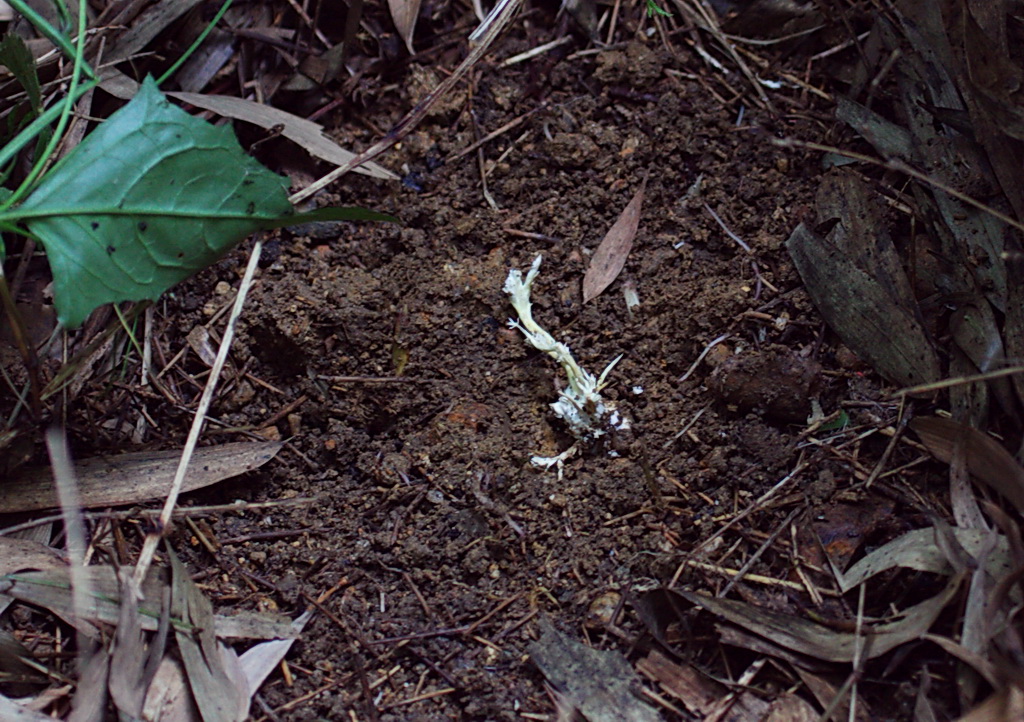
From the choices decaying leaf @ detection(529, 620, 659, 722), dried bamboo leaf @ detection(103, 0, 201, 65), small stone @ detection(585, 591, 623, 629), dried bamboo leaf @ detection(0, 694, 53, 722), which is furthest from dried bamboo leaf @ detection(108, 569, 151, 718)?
dried bamboo leaf @ detection(103, 0, 201, 65)

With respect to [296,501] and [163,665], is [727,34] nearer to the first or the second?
[296,501]

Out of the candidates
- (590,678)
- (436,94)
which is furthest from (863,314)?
(436,94)

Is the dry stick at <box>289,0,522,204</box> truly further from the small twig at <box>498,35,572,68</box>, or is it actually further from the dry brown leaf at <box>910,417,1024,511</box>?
the dry brown leaf at <box>910,417,1024,511</box>

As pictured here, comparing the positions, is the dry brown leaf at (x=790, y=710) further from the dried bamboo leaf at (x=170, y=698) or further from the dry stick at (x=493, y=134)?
the dry stick at (x=493, y=134)

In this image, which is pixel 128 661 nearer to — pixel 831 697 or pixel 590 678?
pixel 590 678

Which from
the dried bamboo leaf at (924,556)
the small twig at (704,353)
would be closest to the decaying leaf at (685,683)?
the dried bamboo leaf at (924,556)

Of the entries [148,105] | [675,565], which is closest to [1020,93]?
[675,565]
